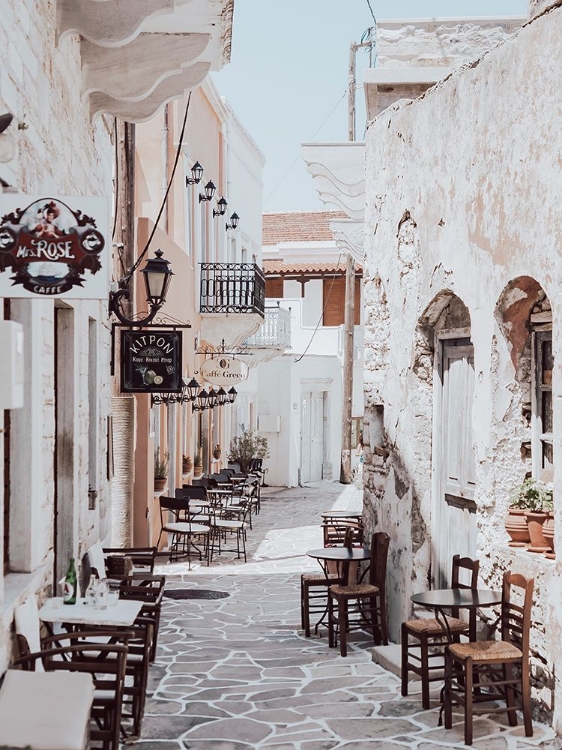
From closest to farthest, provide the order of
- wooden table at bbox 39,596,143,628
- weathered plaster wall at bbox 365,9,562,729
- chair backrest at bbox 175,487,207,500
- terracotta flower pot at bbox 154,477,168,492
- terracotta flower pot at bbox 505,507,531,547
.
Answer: wooden table at bbox 39,596,143,628, weathered plaster wall at bbox 365,9,562,729, terracotta flower pot at bbox 505,507,531,547, terracotta flower pot at bbox 154,477,168,492, chair backrest at bbox 175,487,207,500

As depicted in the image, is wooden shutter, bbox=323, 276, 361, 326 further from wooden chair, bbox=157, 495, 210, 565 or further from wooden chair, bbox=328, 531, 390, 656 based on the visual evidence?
wooden chair, bbox=328, 531, 390, 656

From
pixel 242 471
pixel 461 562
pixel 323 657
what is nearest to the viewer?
pixel 461 562

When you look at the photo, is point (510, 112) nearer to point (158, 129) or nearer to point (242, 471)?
point (158, 129)

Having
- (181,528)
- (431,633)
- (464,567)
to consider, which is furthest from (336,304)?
(431,633)

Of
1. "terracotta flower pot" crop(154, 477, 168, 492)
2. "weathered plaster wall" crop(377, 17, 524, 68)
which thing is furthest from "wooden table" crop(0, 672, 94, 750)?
"terracotta flower pot" crop(154, 477, 168, 492)

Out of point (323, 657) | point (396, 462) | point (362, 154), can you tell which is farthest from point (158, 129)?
point (323, 657)

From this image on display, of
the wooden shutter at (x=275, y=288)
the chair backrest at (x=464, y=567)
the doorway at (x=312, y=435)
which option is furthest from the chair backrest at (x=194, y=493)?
the wooden shutter at (x=275, y=288)

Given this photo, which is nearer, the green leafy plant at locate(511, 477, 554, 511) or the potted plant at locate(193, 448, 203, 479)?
the green leafy plant at locate(511, 477, 554, 511)

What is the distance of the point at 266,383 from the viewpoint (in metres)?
29.6

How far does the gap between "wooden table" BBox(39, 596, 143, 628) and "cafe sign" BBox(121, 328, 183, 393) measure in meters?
4.75

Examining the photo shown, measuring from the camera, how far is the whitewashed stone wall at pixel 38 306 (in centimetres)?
579

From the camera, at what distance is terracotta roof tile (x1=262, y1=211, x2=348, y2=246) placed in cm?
3625

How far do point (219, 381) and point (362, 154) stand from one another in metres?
8.73

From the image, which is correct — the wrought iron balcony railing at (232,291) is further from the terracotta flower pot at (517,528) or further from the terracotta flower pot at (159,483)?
the terracotta flower pot at (517,528)
